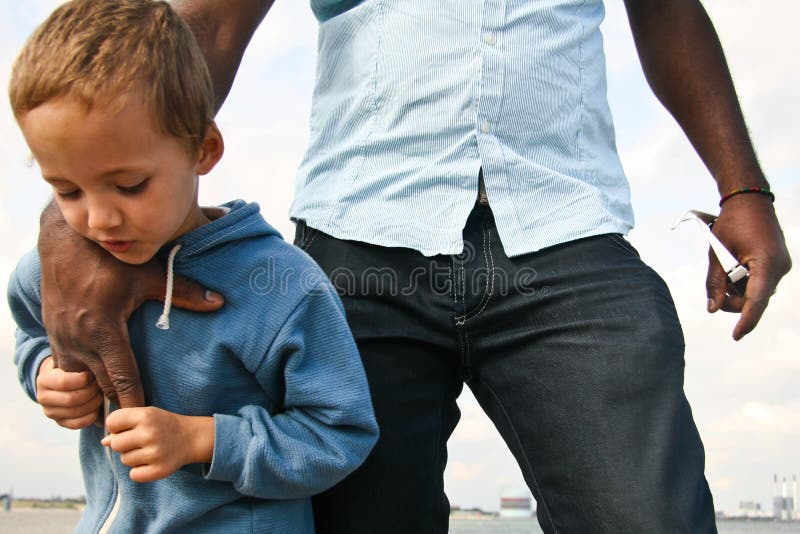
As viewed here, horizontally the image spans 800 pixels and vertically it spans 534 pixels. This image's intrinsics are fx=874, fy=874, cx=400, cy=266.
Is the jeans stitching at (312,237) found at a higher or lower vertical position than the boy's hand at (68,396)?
higher

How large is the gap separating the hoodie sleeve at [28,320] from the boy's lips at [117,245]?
354 millimetres

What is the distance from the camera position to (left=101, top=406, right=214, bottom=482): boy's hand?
174 cm

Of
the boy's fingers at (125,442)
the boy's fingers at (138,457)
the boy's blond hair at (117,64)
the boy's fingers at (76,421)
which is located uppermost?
the boy's blond hair at (117,64)

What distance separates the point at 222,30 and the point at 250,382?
100cm

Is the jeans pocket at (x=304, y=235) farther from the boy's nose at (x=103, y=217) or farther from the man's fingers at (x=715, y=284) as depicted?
the man's fingers at (x=715, y=284)

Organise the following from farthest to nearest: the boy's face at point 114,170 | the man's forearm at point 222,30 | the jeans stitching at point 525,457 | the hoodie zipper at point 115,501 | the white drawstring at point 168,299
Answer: the man's forearm at point 222,30 < the jeans stitching at point 525,457 < the hoodie zipper at point 115,501 < the white drawstring at point 168,299 < the boy's face at point 114,170

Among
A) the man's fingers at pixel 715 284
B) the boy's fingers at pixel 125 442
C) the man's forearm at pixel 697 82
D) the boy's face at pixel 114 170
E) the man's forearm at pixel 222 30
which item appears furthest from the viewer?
the man's forearm at pixel 697 82

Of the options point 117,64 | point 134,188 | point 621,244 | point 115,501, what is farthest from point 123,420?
point 621,244

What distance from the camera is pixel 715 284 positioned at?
2.59m

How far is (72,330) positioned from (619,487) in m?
1.26

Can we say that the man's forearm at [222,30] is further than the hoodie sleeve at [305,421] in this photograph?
Yes

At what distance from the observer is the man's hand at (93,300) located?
71.2 inches

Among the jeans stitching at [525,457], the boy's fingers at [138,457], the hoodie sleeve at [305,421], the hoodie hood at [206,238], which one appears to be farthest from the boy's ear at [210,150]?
the jeans stitching at [525,457]

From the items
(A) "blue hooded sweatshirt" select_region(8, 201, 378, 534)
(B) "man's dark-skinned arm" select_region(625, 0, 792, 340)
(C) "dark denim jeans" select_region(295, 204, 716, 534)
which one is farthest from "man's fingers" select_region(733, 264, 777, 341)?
(A) "blue hooded sweatshirt" select_region(8, 201, 378, 534)
